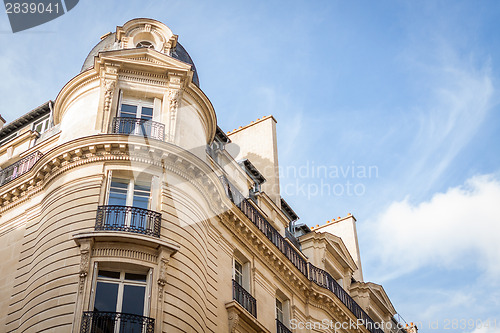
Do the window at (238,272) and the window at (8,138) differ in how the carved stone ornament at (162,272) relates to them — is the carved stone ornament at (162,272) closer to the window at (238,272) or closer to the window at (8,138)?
the window at (238,272)

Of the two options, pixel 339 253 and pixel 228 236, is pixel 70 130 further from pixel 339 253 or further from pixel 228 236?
pixel 339 253

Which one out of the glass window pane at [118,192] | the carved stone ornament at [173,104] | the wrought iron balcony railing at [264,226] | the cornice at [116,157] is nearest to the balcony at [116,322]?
the glass window pane at [118,192]

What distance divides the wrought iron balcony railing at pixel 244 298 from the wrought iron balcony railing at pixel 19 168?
21.9 feet

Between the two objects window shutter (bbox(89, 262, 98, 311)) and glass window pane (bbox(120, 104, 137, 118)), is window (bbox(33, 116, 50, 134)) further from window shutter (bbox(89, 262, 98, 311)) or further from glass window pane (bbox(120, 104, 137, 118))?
window shutter (bbox(89, 262, 98, 311))

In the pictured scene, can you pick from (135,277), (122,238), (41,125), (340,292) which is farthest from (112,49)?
(340,292)

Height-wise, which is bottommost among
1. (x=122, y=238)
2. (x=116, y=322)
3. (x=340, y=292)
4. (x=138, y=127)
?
(x=116, y=322)

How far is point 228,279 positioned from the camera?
20734mm

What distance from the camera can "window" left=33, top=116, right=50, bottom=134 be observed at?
943 inches

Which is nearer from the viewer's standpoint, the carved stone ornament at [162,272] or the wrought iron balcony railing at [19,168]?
the carved stone ornament at [162,272]

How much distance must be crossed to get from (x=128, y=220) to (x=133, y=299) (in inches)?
79.8

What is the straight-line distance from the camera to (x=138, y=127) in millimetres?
20094

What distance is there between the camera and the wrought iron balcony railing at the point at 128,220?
1777cm

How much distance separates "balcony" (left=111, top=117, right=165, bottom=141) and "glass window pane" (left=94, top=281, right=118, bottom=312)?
15.2ft

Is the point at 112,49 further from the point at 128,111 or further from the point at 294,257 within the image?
the point at 294,257
